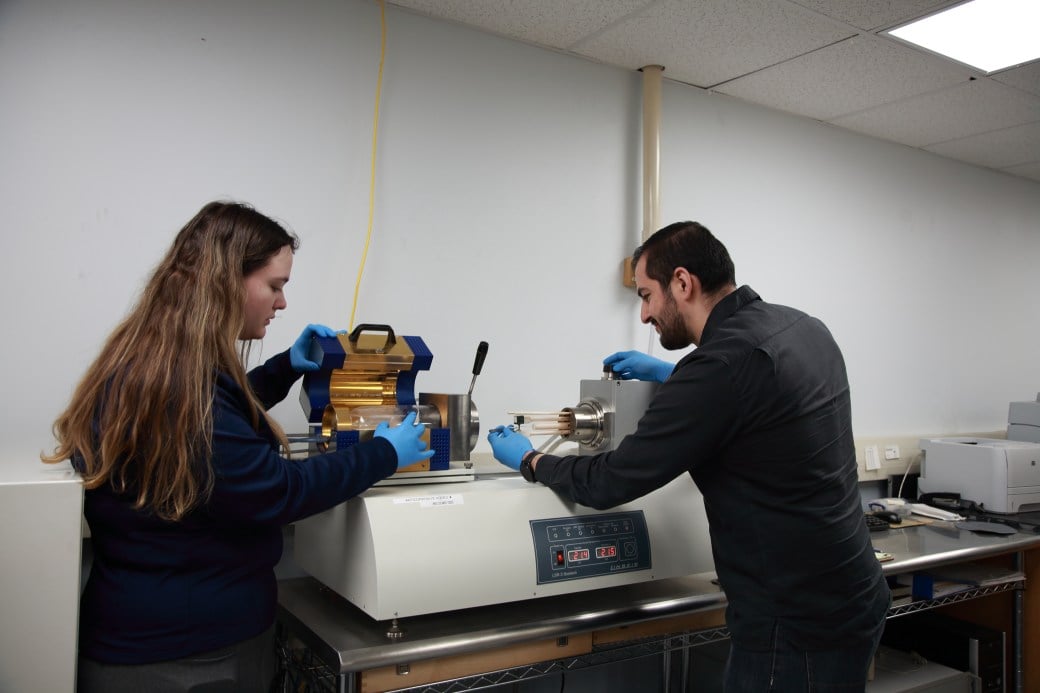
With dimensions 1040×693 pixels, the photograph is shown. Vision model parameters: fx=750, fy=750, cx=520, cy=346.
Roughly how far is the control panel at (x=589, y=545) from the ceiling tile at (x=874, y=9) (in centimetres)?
150

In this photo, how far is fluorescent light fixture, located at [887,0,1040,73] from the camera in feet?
6.88

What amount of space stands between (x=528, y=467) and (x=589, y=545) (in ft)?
0.65

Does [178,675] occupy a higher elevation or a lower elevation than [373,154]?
lower

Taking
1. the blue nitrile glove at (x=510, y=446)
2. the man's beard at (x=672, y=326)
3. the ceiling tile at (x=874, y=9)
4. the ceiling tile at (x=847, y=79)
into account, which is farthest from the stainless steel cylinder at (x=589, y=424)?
the ceiling tile at (x=847, y=79)

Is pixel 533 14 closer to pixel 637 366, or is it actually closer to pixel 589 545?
pixel 637 366

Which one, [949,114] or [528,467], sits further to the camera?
[949,114]

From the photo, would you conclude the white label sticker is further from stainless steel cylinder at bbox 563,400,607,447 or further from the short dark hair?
Result: the short dark hair

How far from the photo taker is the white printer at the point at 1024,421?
10.7 ft

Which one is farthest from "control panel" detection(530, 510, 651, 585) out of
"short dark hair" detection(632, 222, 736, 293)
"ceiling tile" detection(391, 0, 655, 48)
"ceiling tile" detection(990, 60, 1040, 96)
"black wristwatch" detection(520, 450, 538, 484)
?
"ceiling tile" detection(990, 60, 1040, 96)

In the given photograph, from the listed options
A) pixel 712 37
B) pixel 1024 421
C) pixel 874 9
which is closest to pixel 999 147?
pixel 1024 421

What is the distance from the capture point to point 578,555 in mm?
1467

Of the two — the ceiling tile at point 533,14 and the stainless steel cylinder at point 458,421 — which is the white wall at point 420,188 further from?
the stainless steel cylinder at point 458,421

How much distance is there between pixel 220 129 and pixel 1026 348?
13.1 feet

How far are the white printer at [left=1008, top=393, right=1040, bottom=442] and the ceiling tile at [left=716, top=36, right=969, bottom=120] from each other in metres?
1.55
